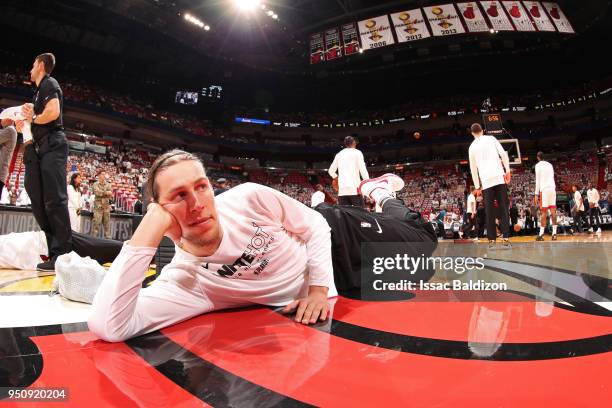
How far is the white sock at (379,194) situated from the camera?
11.6 feet

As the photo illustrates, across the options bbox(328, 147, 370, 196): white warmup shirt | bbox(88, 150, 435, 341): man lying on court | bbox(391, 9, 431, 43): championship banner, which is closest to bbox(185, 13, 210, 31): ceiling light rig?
bbox(391, 9, 431, 43): championship banner

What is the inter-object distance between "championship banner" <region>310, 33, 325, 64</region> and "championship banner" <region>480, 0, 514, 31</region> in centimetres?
685

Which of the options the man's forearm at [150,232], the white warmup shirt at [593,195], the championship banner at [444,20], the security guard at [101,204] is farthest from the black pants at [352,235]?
the championship banner at [444,20]

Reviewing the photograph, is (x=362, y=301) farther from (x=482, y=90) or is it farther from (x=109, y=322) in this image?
(x=482, y=90)

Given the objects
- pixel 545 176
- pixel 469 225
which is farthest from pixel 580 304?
pixel 469 225

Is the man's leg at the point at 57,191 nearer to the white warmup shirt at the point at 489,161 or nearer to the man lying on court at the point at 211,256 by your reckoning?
the man lying on court at the point at 211,256

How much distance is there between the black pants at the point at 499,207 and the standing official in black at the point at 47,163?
5527 mm

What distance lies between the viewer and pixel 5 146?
333cm

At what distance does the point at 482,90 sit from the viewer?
79.8 feet

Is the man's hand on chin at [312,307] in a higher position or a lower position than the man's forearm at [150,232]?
lower

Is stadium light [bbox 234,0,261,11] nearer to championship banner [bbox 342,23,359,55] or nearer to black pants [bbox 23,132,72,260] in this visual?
championship banner [bbox 342,23,359,55]

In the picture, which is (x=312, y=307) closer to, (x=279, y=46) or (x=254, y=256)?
(x=254, y=256)

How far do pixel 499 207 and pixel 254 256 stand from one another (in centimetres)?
500

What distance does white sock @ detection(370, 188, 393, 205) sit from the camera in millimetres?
3521
